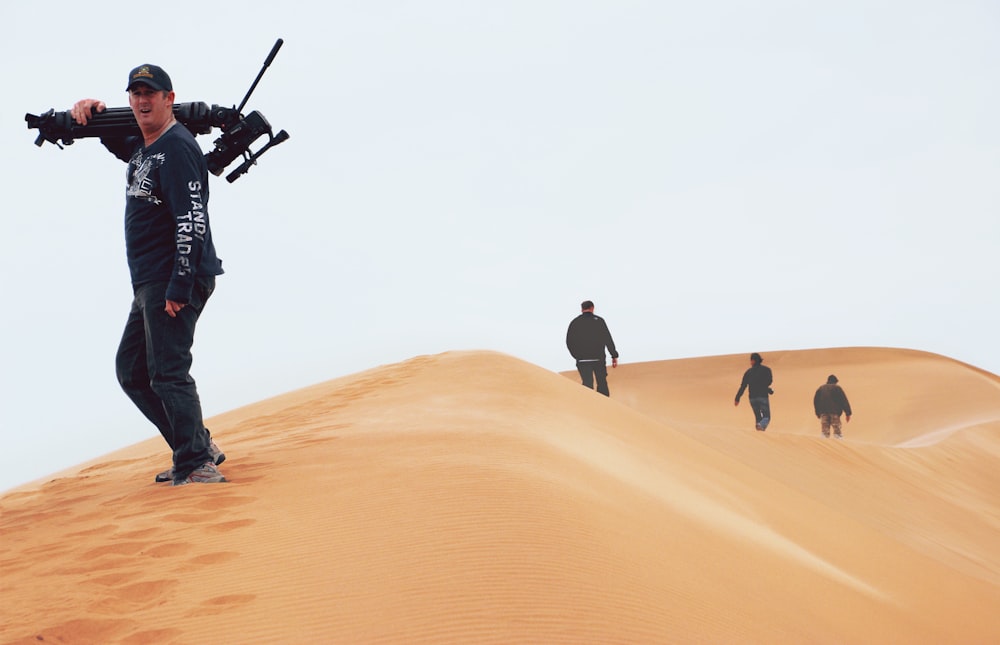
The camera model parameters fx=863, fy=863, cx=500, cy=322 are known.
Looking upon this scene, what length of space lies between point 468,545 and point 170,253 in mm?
2524

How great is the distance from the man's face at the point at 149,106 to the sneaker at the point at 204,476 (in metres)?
1.83

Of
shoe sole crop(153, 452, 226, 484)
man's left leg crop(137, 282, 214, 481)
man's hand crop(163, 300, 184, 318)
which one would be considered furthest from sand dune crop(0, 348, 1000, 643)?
man's hand crop(163, 300, 184, 318)

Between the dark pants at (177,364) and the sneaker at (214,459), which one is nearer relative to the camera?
the dark pants at (177,364)

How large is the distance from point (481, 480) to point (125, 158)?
303 centimetres

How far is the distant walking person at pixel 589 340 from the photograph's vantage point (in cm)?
1191

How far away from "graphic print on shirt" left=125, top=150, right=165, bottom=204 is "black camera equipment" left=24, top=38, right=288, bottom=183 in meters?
0.52

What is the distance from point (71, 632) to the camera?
267cm

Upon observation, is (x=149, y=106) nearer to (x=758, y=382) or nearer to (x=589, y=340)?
(x=589, y=340)

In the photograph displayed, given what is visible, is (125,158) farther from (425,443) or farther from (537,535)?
(537,535)

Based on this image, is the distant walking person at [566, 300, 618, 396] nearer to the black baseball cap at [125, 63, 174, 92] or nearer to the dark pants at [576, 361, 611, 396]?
the dark pants at [576, 361, 611, 396]

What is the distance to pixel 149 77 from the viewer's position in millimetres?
4496

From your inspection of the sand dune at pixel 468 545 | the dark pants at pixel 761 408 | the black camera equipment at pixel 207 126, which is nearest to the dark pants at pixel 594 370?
the dark pants at pixel 761 408

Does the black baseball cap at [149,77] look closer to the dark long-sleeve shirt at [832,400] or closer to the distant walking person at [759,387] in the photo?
the distant walking person at [759,387]

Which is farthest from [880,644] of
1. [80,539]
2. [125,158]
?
[125,158]
